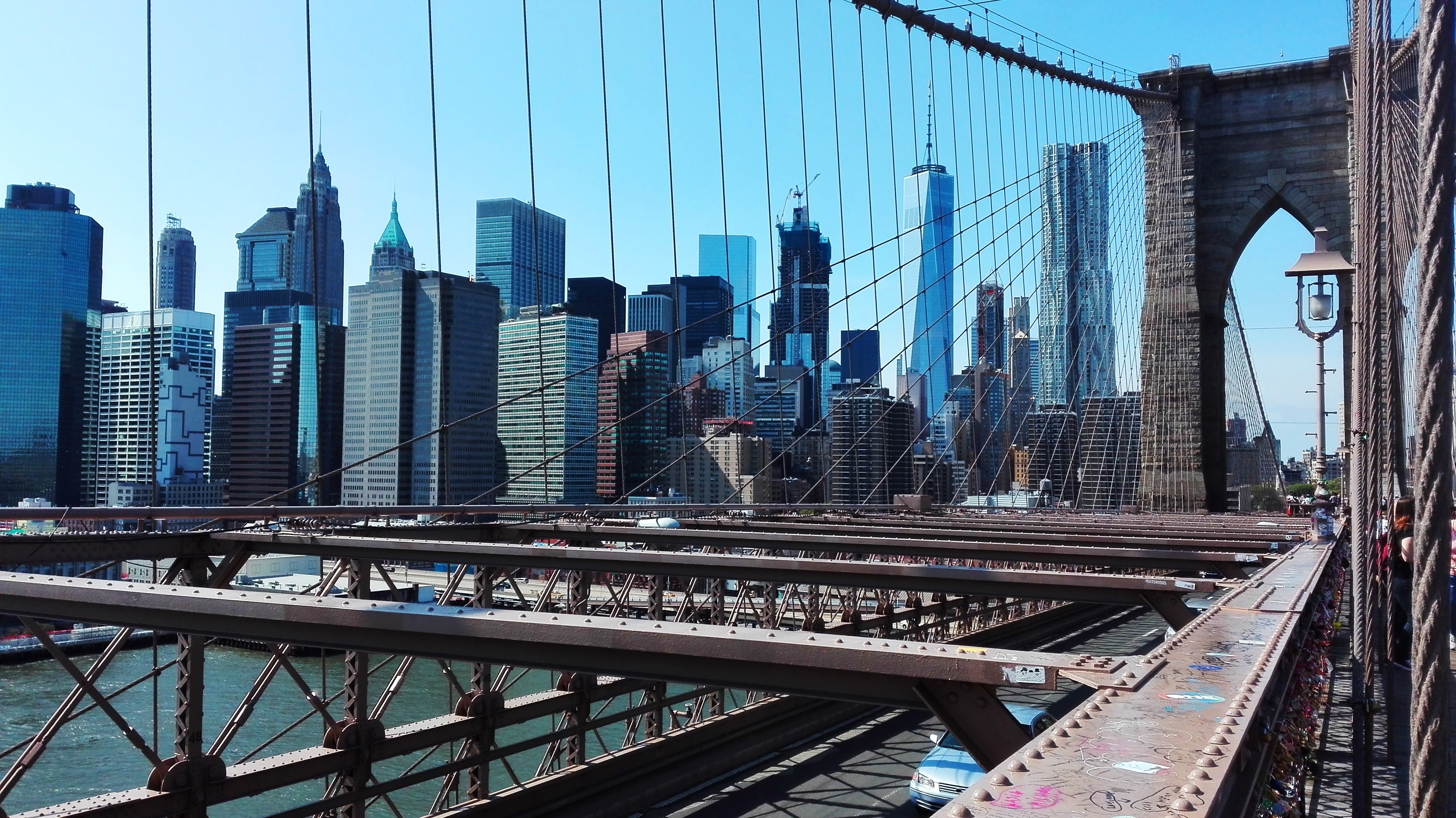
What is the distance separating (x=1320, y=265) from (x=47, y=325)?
58.7m

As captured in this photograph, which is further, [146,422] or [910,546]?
[146,422]

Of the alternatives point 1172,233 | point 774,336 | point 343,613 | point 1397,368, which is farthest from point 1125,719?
point 1172,233

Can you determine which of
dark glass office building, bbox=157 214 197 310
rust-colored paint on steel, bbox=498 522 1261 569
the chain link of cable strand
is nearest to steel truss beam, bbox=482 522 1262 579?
rust-colored paint on steel, bbox=498 522 1261 569

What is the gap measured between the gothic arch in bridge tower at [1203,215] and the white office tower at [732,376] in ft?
49.2

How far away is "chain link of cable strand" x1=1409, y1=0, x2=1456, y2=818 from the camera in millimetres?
1760

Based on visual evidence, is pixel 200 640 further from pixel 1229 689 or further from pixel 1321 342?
pixel 1321 342

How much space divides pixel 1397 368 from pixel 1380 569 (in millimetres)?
3853

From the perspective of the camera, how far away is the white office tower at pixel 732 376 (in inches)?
2200

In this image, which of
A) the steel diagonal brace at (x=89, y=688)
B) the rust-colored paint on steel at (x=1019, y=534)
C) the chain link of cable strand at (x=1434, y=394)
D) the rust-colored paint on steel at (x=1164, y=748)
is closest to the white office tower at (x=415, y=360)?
the rust-colored paint on steel at (x=1019, y=534)

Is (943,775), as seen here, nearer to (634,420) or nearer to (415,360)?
(415,360)

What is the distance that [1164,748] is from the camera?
1.94 metres

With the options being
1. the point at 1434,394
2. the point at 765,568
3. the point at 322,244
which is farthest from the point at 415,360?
the point at 322,244

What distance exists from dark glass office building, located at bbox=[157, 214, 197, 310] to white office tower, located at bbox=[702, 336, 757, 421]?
4541 cm

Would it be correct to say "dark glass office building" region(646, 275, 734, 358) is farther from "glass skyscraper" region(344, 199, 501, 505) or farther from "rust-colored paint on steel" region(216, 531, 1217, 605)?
"rust-colored paint on steel" region(216, 531, 1217, 605)
